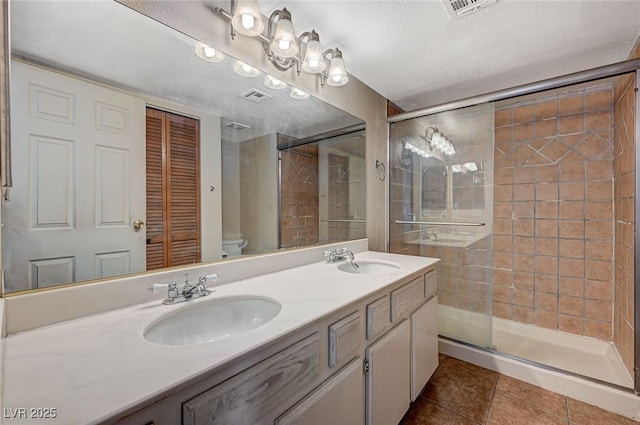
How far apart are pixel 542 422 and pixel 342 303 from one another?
152 cm

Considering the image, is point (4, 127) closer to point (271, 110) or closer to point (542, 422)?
point (271, 110)

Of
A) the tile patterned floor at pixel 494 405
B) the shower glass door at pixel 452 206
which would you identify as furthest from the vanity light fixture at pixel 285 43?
the tile patterned floor at pixel 494 405

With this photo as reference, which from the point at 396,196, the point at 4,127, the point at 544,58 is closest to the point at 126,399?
the point at 4,127

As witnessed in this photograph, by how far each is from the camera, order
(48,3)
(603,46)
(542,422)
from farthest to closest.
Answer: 1. (603,46)
2. (542,422)
3. (48,3)

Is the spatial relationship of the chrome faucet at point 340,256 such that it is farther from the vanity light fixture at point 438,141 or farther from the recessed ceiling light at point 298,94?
the vanity light fixture at point 438,141

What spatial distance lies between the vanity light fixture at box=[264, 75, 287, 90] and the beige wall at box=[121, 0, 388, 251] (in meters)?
0.03

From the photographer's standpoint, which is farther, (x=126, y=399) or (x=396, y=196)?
(x=396, y=196)

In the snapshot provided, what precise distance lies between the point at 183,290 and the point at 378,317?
0.78m

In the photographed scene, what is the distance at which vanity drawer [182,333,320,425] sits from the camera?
56 centimetres

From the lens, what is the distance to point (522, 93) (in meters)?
1.77

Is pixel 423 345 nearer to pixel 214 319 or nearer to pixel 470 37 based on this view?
pixel 214 319

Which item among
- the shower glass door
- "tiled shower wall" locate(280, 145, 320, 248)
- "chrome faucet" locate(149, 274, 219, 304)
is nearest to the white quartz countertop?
"chrome faucet" locate(149, 274, 219, 304)

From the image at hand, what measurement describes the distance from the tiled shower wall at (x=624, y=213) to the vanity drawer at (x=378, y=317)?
1.62 metres

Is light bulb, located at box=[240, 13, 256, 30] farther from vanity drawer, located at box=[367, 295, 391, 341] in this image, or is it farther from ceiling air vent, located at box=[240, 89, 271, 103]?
vanity drawer, located at box=[367, 295, 391, 341]
